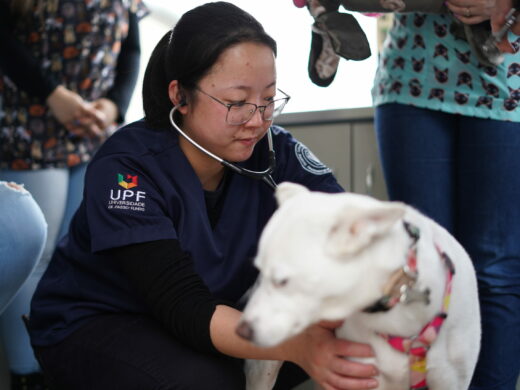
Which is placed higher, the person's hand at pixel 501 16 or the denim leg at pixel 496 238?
the person's hand at pixel 501 16

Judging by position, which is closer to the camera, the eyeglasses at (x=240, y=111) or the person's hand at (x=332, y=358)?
the person's hand at (x=332, y=358)

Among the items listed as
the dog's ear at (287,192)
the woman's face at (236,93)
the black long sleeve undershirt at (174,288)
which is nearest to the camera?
the dog's ear at (287,192)

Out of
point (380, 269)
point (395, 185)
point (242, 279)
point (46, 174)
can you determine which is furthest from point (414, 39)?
point (46, 174)

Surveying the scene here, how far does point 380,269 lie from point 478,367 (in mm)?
711

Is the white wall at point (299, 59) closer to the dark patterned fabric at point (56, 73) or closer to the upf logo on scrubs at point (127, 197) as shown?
the dark patterned fabric at point (56, 73)

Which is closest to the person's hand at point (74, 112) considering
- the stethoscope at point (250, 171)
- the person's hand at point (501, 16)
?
the stethoscope at point (250, 171)

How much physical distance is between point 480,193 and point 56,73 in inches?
43.9

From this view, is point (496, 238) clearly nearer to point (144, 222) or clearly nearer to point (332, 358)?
point (332, 358)

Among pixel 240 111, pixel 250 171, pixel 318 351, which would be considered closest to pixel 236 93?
pixel 240 111

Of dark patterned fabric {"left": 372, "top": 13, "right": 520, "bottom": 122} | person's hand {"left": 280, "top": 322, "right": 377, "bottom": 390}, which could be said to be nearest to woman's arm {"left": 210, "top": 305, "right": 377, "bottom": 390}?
person's hand {"left": 280, "top": 322, "right": 377, "bottom": 390}

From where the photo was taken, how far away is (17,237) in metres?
1.27

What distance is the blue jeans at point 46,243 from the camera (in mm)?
1617

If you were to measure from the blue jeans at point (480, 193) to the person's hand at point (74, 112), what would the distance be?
78 cm

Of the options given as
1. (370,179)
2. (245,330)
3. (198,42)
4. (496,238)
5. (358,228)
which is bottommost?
(370,179)
